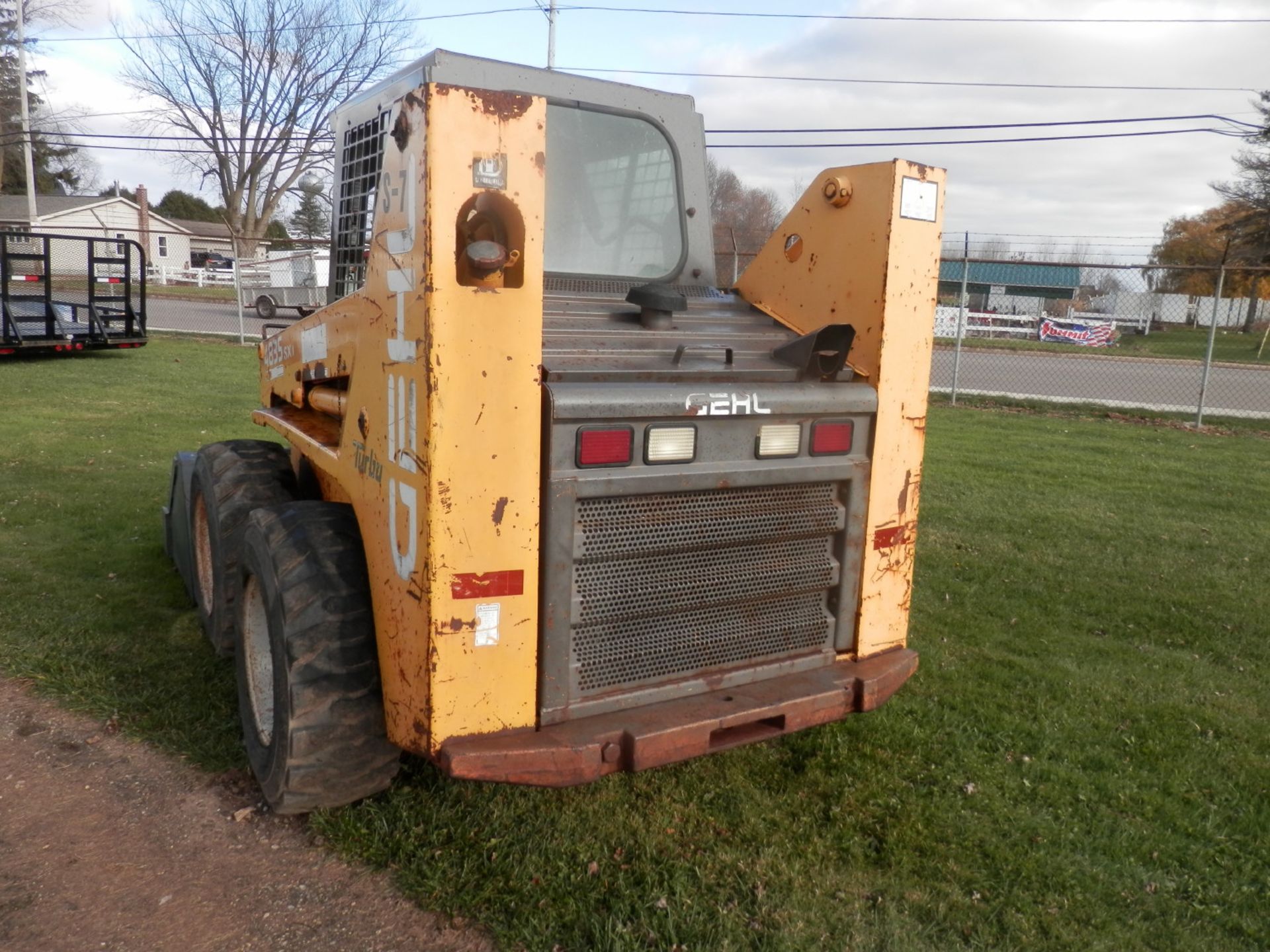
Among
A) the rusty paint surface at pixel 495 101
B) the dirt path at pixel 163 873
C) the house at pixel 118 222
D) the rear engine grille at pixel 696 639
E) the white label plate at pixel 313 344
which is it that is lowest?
the dirt path at pixel 163 873

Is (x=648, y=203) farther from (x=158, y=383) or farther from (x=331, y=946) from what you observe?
(x=158, y=383)

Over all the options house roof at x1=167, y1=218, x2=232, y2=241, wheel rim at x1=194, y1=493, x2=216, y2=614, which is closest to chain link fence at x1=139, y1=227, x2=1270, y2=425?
wheel rim at x1=194, y1=493, x2=216, y2=614

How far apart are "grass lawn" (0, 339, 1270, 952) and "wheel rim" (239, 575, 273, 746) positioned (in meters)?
0.35

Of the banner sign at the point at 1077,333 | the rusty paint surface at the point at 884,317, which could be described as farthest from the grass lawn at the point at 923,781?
the banner sign at the point at 1077,333

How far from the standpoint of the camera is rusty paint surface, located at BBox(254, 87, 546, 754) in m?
2.50

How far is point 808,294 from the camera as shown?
3.63 m

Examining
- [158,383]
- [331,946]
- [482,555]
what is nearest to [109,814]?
[331,946]

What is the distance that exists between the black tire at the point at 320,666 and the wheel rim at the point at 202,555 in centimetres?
177

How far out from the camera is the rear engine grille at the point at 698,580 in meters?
2.92

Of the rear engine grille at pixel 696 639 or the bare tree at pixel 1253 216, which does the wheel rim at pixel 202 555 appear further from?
the bare tree at pixel 1253 216

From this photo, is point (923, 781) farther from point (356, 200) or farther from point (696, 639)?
point (356, 200)

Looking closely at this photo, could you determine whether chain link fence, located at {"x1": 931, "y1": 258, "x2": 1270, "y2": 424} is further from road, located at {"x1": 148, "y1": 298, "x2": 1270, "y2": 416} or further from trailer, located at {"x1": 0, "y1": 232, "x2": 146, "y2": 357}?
trailer, located at {"x1": 0, "y1": 232, "x2": 146, "y2": 357}

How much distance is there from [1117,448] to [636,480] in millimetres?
9332

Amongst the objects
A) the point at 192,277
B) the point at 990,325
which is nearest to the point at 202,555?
the point at 990,325
